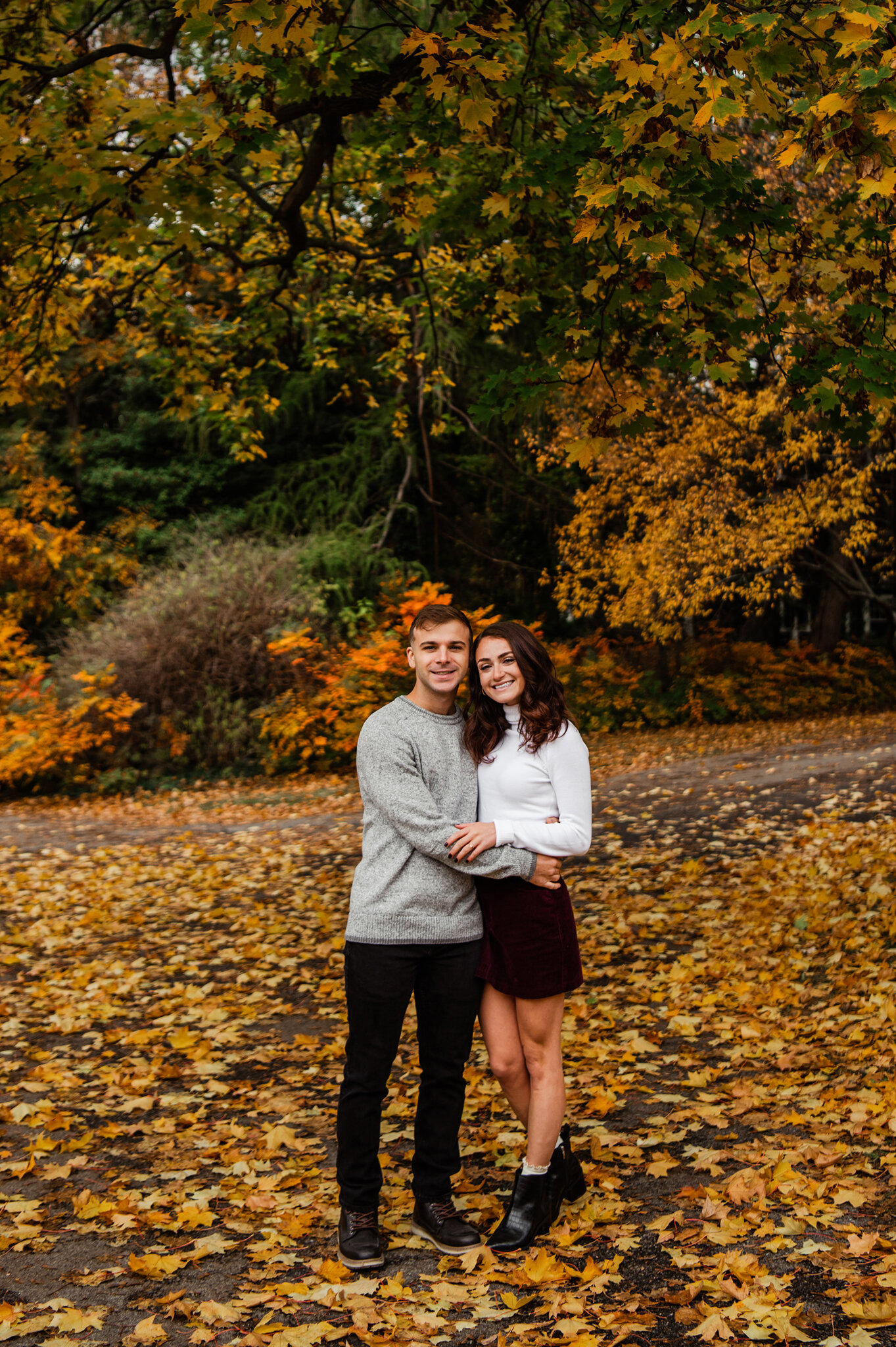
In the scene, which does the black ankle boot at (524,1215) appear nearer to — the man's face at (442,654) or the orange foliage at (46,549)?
the man's face at (442,654)

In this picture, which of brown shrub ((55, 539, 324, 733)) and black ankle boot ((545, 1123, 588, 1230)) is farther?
brown shrub ((55, 539, 324, 733))

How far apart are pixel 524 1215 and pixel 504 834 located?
1155mm

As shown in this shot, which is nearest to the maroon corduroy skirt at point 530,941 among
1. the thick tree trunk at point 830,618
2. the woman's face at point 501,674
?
the woman's face at point 501,674

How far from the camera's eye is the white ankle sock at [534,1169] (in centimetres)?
316

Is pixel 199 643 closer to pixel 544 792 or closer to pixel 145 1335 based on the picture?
pixel 544 792

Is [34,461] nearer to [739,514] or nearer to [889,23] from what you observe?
[739,514]

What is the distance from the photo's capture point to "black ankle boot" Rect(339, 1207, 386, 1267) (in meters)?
3.05

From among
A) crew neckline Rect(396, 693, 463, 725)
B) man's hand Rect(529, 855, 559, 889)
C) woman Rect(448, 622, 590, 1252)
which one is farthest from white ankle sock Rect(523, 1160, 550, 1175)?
crew neckline Rect(396, 693, 463, 725)

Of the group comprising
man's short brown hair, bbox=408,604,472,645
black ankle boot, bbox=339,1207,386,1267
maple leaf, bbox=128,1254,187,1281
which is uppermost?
man's short brown hair, bbox=408,604,472,645

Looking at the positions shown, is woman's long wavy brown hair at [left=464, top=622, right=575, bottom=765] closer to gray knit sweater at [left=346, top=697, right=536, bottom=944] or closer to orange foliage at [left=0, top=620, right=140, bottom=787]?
gray knit sweater at [left=346, top=697, right=536, bottom=944]

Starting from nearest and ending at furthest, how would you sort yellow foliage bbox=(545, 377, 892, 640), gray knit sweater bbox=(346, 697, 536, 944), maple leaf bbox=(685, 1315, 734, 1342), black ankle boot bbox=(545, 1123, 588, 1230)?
1. maple leaf bbox=(685, 1315, 734, 1342)
2. gray knit sweater bbox=(346, 697, 536, 944)
3. black ankle boot bbox=(545, 1123, 588, 1230)
4. yellow foliage bbox=(545, 377, 892, 640)

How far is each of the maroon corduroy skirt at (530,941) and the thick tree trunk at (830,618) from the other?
17135 millimetres

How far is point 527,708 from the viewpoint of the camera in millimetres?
3111

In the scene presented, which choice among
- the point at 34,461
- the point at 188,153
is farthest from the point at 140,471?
the point at 188,153
